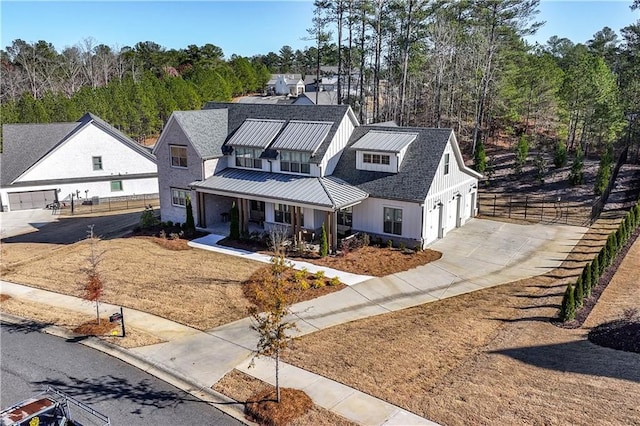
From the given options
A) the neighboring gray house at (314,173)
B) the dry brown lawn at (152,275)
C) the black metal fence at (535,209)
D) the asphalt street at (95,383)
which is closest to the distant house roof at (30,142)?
the dry brown lawn at (152,275)

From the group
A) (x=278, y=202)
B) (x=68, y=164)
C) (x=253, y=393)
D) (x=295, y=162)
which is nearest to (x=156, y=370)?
(x=253, y=393)

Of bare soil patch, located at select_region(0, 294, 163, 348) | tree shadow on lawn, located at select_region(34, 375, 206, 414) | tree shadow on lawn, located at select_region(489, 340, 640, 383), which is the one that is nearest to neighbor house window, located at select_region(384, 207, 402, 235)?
tree shadow on lawn, located at select_region(489, 340, 640, 383)

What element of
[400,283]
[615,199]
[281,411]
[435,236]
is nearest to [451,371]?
[281,411]

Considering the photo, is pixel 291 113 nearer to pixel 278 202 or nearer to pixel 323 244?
pixel 278 202

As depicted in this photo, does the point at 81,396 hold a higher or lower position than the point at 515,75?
lower

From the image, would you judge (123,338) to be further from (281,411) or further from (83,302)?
(281,411)

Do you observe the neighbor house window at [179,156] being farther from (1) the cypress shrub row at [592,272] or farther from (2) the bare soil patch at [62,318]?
(1) the cypress shrub row at [592,272]
